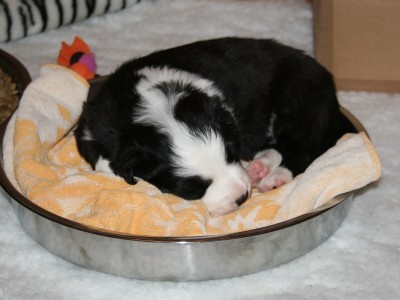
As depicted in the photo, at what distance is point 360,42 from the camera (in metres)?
4.18

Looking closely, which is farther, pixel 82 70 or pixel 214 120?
pixel 82 70

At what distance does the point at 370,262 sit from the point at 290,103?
0.95 metres

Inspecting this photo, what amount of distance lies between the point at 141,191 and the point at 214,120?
42cm

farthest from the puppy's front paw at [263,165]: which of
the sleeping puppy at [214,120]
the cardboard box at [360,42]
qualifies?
the cardboard box at [360,42]

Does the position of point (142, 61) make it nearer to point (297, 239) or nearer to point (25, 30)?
point (297, 239)

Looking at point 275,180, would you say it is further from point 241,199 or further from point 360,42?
point 360,42

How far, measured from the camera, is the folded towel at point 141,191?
9.38 feet

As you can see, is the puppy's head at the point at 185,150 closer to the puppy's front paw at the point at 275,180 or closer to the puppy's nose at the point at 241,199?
the puppy's nose at the point at 241,199

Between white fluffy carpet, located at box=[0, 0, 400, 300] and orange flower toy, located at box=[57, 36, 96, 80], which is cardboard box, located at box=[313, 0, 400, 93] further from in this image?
orange flower toy, located at box=[57, 36, 96, 80]

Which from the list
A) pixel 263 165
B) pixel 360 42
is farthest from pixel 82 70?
pixel 360 42

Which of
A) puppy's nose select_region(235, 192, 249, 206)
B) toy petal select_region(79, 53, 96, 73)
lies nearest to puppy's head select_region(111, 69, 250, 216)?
puppy's nose select_region(235, 192, 249, 206)

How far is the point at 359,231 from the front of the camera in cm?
320

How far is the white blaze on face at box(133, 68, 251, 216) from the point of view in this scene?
113 inches

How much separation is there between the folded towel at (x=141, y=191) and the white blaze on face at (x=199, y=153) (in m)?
0.08
